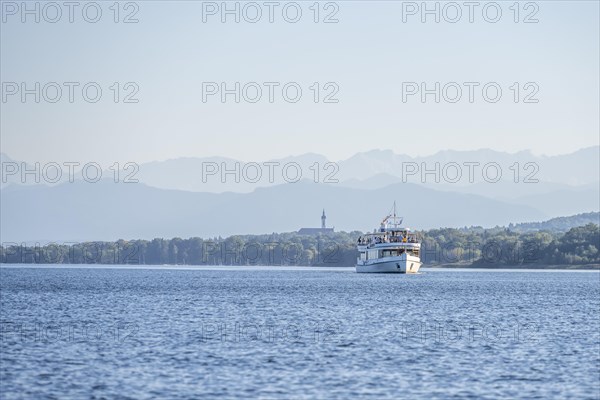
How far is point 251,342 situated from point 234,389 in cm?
1953

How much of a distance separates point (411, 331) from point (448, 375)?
24.1 meters

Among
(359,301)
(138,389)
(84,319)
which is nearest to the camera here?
(138,389)

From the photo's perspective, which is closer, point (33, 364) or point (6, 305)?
point (33, 364)

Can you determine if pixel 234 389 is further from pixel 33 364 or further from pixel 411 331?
pixel 411 331

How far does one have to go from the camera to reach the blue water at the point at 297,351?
51.3m

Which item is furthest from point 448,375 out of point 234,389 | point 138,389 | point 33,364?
point 33,364

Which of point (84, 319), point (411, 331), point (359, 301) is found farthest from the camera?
point (359, 301)

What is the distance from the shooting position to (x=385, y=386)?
5219 cm

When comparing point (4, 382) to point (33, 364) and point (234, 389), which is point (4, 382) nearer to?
point (33, 364)

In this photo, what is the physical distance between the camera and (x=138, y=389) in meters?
50.6

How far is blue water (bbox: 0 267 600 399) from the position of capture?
5134 centimetres

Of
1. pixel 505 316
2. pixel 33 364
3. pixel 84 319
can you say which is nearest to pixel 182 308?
pixel 84 319

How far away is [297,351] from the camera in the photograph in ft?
214

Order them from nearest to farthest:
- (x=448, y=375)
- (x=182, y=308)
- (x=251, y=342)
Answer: (x=448, y=375)
(x=251, y=342)
(x=182, y=308)
